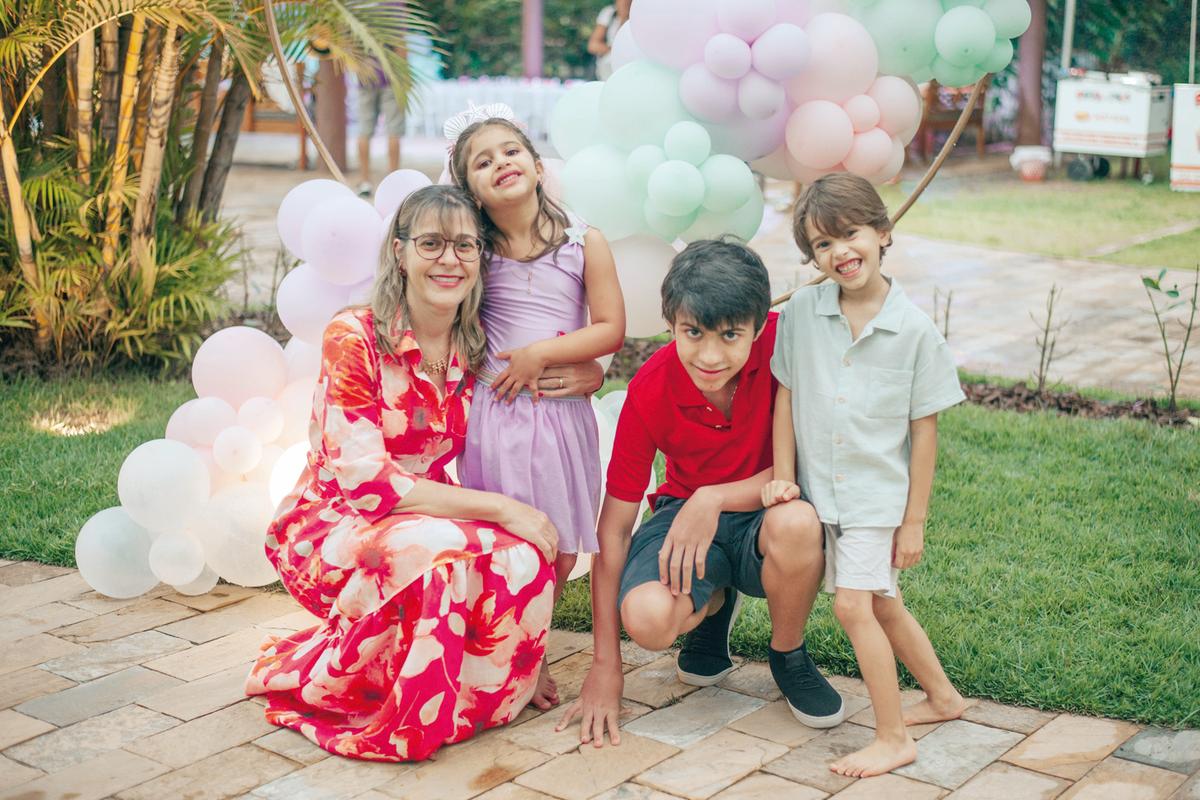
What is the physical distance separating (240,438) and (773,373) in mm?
1432

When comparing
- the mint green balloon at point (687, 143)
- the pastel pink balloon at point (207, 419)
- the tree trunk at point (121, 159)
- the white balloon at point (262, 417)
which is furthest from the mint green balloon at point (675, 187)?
the tree trunk at point (121, 159)

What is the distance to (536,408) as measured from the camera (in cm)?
271

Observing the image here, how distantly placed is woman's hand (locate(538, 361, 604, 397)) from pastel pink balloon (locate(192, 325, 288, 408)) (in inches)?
37.4

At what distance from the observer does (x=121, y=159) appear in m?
5.05

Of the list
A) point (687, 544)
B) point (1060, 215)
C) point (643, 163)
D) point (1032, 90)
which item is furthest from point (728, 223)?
point (1032, 90)

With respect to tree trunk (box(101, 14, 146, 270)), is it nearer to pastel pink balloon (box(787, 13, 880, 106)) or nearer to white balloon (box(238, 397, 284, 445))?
white balloon (box(238, 397, 284, 445))

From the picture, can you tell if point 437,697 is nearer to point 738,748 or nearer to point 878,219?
point 738,748

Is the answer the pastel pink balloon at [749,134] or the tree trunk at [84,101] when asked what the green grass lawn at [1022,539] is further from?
the pastel pink balloon at [749,134]

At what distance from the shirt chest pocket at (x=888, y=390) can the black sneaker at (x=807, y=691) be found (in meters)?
0.53

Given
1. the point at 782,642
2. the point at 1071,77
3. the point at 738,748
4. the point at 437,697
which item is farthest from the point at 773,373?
the point at 1071,77

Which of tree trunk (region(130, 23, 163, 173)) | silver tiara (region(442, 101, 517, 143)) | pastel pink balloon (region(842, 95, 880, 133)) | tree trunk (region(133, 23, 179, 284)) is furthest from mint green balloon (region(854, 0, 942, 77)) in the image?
tree trunk (region(130, 23, 163, 173))

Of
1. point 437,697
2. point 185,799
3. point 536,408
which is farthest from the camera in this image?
point 536,408

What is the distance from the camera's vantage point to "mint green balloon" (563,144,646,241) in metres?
3.06

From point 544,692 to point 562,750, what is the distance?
0.74 feet
